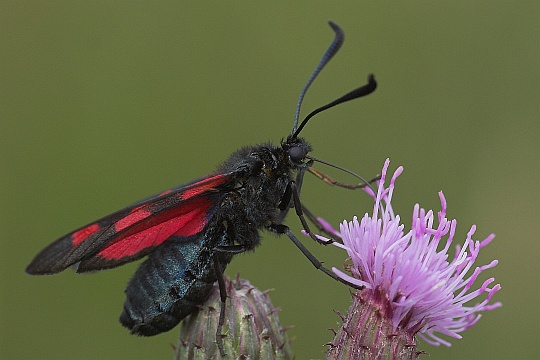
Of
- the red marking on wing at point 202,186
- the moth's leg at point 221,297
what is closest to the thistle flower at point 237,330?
the moth's leg at point 221,297

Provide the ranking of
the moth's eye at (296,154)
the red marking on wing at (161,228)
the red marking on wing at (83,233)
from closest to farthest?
1. the red marking on wing at (83,233)
2. the red marking on wing at (161,228)
3. the moth's eye at (296,154)

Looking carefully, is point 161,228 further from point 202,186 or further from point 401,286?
point 401,286

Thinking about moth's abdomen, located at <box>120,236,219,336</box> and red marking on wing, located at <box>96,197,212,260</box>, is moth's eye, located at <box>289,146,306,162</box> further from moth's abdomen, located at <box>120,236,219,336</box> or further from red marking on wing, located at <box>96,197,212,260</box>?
moth's abdomen, located at <box>120,236,219,336</box>

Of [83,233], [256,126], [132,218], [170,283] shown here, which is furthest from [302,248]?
[256,126]

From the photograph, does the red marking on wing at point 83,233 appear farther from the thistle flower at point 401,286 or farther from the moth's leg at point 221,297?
the thistle flower at point 401,286

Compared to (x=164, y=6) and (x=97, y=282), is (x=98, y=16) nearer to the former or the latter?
(x=164, y=6)
